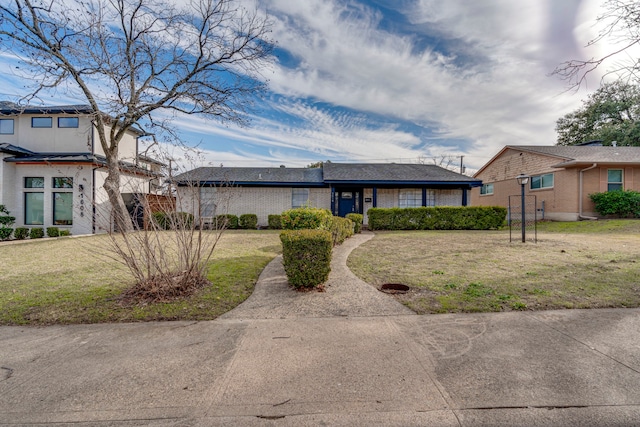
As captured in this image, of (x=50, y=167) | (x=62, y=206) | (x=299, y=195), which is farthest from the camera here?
(x=299, y=195)

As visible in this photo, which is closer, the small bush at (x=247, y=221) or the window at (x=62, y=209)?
the window at (x=62, y=209)

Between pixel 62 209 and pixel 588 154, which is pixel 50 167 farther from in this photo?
pixel 588 154

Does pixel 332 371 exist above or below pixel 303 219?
below

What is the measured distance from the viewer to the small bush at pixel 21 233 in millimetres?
11914

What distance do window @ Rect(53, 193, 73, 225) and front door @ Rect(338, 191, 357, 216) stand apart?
1410 cm

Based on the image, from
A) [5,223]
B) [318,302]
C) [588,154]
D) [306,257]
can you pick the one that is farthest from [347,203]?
[5,223]

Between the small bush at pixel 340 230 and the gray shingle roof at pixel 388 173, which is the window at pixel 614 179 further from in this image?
the small bush at pixel 340 230

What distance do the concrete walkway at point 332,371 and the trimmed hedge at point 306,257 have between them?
98 centimetres

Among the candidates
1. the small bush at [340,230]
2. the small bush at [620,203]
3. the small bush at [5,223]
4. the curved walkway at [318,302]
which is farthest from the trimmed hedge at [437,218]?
the small bush at [5,223]

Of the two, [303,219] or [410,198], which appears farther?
[410,198]

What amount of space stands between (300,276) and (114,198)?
459 inches

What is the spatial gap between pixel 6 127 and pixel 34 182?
3858 millimetres

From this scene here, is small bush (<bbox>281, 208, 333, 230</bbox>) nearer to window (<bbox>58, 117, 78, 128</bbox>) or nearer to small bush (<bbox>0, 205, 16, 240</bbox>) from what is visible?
small bush (<bbox>0, 205, 16, 240</bbox>)

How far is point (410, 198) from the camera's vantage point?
17359 millimetres
